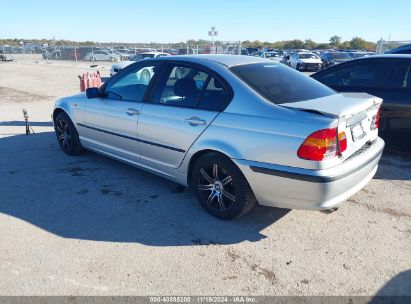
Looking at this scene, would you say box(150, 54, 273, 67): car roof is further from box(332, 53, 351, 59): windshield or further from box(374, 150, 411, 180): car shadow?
box(332, 53, 351, 59): windshield

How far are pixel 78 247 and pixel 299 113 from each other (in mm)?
2320

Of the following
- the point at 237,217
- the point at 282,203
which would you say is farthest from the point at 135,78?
the point at 282,203

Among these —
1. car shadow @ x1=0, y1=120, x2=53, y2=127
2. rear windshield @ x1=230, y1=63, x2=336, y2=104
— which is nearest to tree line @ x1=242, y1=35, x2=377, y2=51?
car shadow @ x1=0, y1=120, x2=53, y2=127

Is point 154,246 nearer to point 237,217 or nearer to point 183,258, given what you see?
point 183,258

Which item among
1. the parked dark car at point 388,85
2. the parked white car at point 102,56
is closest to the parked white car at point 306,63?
the parked white car at point 102,56

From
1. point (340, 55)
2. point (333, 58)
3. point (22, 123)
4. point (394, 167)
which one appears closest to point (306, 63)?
point (333, 58)

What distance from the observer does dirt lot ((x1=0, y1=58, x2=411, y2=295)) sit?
8.79 feet

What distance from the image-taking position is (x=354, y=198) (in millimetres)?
4078

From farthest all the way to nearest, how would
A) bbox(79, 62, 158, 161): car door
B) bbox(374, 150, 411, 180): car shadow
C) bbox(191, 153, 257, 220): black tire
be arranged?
1. bbox(374, 150, 411, 180): car shadow
2. bbox(79, 62, 158, 161): car door
3. bbox(191, 153, 257, 220): black tire

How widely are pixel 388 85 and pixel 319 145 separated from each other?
3190mm

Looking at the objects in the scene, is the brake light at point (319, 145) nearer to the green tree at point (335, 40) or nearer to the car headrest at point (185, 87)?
the car headrest at point (185, 87)

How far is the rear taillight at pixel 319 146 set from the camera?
2.81 m

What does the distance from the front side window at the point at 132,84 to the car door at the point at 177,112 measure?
0.77 ft

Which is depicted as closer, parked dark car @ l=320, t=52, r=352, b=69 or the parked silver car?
the parked silver car
